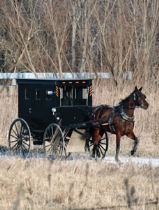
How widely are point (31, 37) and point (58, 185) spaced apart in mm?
19243

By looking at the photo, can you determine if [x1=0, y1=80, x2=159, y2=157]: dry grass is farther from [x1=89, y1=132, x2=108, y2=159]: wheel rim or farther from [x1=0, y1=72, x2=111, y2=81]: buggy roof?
[x1=0, y1=72, x2=111, y2=81]: buggy roof

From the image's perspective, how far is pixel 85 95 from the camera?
17.7 metres

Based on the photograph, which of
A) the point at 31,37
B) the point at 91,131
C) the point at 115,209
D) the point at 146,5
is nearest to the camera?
the point at 115,209

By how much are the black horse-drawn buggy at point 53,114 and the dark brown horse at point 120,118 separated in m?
0.20

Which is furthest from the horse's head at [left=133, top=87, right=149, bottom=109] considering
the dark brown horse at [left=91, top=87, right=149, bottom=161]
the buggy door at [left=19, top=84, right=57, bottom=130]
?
the buggy door at [left=19, top=84, right=57, bottom=130]

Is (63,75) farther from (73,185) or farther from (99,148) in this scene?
(73,185)

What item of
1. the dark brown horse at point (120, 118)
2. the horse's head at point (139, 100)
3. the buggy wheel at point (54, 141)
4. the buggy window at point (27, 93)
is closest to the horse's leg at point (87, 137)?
the dark brown horse at point (120, 118)

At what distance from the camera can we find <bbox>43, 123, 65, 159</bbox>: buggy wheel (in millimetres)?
16359

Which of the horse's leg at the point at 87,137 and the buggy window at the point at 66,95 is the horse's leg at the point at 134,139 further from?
the buggy window at the point at 66,95

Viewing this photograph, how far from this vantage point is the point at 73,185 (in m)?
11.4

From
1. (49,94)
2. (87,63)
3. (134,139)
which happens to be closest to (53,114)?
(49,94)

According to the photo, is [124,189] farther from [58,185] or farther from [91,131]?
[91,131]

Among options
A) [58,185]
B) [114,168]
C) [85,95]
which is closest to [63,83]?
[85,95]

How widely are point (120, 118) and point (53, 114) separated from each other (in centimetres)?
142
